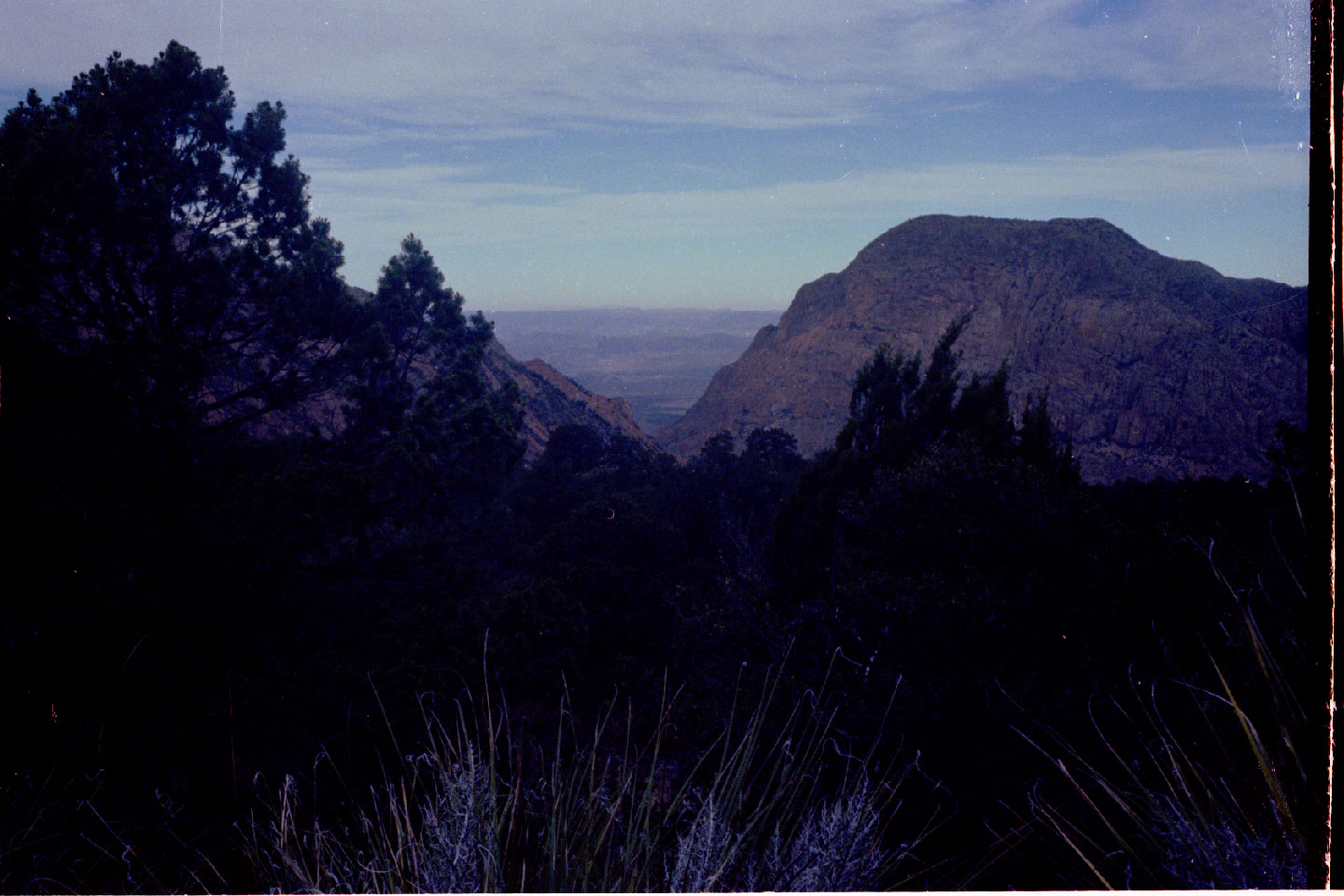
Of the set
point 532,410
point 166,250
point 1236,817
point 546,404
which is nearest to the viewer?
point 1236,817

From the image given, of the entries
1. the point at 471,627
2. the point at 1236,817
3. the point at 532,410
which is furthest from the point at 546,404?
the point at 1236,817

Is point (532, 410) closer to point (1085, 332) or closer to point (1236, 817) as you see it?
point (1085, 332)

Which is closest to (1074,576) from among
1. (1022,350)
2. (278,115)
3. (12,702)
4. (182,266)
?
(1022,350)

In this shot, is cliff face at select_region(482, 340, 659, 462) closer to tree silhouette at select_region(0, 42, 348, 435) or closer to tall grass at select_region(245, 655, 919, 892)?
tree silhouette at select_region(0, 42, 348, 435)

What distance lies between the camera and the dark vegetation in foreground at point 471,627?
2.42 m

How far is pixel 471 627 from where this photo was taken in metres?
6.93

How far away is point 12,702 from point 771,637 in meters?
5.22

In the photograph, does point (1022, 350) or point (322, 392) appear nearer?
point (322, 392)

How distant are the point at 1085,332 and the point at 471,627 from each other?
26.4 feet

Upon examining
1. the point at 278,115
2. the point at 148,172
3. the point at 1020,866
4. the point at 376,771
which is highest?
the point at 278,115

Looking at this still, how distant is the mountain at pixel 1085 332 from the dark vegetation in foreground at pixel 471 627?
1.88ft

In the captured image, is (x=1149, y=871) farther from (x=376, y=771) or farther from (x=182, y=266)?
(x=182, y=266)

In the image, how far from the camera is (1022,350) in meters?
9.77

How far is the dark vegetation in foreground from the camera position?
7.93 feet
